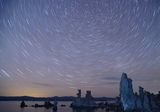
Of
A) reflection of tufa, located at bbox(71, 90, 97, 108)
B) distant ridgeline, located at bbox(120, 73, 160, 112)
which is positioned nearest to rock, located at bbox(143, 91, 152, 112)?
distant ridgeline, located at bbox(120, 73, 160, 112)

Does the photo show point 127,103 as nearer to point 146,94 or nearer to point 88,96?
point 146,94

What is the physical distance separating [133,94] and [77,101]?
59.3 meters

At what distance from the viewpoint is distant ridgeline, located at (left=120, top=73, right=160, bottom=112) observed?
82.3m

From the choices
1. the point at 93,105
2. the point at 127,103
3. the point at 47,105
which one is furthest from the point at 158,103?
the point at 47,105

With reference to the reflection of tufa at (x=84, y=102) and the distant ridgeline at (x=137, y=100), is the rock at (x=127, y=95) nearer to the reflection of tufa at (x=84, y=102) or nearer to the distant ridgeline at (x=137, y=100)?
the distant ridgeline at (x=137, y=100)

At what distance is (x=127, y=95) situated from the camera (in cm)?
8981

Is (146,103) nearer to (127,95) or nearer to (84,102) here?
(127,95)

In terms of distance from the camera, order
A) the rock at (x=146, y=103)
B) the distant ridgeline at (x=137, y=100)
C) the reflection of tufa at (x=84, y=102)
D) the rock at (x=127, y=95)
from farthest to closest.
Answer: the reflection of tufa at (x=84, y=102)
the rock at (x=127, y=95)
the distant ridgeline at (x=137, y=100)
the rock at (x=146, y=103)

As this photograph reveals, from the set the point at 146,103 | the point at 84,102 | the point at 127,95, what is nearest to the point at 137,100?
the point at 146,103

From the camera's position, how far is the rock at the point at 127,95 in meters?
86.6

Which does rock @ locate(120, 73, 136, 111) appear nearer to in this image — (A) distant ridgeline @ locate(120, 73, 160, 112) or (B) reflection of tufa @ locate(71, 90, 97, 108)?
(A) distant ridgeline @ locate(120, 73, 160, 112)

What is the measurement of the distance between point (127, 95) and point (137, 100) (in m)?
5.84

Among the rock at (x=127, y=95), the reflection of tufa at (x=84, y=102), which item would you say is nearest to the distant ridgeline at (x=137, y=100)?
the rock at (x=127, y=95)

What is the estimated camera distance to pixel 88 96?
142 m
